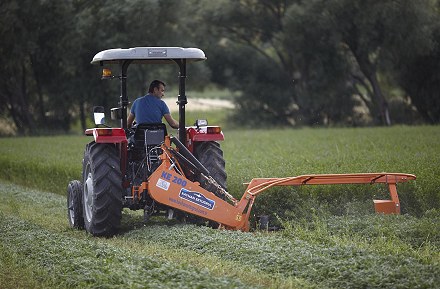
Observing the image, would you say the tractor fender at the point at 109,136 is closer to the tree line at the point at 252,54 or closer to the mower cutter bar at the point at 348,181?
the mower cutter bar at the point at 348,181

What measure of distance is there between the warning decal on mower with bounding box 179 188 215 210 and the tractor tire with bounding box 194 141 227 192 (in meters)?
0.65

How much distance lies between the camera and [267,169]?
1466 centimetres

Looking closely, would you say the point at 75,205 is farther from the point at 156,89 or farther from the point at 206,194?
the point at 206,194

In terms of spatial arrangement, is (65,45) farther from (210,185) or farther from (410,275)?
(410,275)

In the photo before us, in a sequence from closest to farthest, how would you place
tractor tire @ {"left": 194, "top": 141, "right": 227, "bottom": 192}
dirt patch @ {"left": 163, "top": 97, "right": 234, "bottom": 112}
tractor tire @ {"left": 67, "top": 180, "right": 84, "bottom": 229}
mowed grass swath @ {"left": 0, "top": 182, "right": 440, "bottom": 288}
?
mowed grass swath @ {"left": 0, "top": 182, "right": 440, "bottom": 288} < tractor tire @ {"left": 194, "top": 141, "right": 227, "bottom": 192} < tractor tire @ {"left": 67, "top": 180, "right": 84, "bottom": 229} < dirt patch @ {"left": 163, "top": 97, "right": 234, "bottom": 112}

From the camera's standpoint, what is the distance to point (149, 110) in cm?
1137

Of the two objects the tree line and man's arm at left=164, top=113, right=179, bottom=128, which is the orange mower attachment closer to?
man's arm at left=164, top=113, right=179, bottom=128

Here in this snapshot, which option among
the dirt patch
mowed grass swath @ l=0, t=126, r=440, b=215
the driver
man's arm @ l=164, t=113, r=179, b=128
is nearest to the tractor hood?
the driver

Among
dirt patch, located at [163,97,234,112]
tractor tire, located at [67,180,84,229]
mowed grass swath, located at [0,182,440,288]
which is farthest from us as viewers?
dirt patch, located at [163,97,234,112]

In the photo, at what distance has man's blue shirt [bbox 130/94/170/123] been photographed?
11.4 meters

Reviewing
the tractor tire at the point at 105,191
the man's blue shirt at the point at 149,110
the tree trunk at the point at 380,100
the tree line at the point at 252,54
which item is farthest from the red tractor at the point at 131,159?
the tree trunk at the point at 380,100

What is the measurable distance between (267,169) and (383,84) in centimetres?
2731

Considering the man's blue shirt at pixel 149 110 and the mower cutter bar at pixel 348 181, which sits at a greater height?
the man's blue shirt at pixel 149 110

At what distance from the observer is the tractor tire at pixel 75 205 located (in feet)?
39.0
